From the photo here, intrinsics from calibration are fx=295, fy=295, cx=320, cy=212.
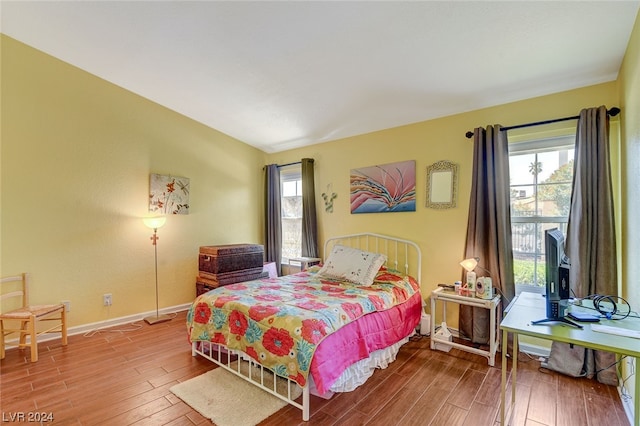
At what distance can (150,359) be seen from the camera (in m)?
2.70

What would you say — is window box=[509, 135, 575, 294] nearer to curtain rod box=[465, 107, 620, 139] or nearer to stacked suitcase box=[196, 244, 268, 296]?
curtain rod box=[465, 107, 620, 139]

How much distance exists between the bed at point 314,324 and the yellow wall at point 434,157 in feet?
0.84

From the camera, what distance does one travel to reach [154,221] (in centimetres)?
364

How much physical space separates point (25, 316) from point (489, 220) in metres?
4.32

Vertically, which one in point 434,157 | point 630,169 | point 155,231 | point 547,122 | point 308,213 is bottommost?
point 155,231

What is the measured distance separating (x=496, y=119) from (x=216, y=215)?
3.85 m

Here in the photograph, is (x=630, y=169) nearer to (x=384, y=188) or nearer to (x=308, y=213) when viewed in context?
(x=384, y=188)

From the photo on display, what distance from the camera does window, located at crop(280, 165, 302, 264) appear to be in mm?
4785

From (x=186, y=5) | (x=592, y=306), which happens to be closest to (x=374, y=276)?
(x=592, y=306)

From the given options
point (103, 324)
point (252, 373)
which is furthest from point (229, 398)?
point (103, 324)

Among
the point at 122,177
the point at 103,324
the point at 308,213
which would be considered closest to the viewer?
the point at 103,324

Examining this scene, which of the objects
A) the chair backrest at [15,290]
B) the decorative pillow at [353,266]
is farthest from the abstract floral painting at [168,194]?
the decorative pillow at [353,266]

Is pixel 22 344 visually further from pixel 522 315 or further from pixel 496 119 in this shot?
pixel 496 119

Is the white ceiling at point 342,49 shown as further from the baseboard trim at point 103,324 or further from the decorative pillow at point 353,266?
the baseboard trim at point 103,324
